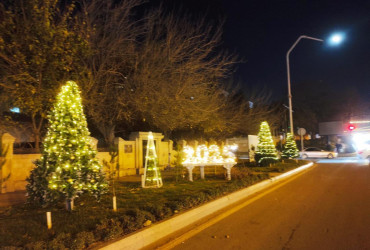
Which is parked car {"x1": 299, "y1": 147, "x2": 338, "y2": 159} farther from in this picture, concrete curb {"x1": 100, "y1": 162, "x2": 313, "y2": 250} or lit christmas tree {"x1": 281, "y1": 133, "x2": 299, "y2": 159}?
concrete curb {"x1": 100, "y1": 162, "x2": 313, "y2": 250}

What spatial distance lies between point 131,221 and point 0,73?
6006mm

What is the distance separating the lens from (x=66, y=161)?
7.27 meters

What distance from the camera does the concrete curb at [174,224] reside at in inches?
222

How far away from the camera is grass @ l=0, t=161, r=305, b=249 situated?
17.7 ft

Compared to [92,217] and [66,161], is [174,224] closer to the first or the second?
[92,217]

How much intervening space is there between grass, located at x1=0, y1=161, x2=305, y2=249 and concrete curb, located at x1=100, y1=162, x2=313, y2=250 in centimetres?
25

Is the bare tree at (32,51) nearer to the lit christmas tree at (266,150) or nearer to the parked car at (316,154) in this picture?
the lit christmas tree at (266,150)

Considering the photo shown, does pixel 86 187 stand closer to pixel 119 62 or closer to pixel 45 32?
pixel 45 32

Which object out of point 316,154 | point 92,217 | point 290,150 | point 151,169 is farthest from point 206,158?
point 316,154

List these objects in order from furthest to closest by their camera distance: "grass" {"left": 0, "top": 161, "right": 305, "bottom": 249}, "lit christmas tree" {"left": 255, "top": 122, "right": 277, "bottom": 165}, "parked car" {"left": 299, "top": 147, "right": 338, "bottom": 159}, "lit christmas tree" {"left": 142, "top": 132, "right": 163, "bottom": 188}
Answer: "parked car" {"left": 299, "top": 147, "right": 338, "bottom": 159}
"lit christmas tree" {"left": 255, "top": 122, "right": 277, "bottom": 165}
"lit christmas tree" {"left": 142, "top": 132, "right": 163, "bottom": 188}
"grass" {"left": 0, "top": 161, "right": 305, "bottom": 249}

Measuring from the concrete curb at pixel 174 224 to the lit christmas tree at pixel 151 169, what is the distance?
259cm

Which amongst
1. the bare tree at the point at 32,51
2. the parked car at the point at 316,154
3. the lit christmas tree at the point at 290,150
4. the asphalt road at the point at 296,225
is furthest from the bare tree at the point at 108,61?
the parked car at the point at 316,154

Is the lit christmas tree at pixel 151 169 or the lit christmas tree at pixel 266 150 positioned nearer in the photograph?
the lit christmas tree at pixel 151 169

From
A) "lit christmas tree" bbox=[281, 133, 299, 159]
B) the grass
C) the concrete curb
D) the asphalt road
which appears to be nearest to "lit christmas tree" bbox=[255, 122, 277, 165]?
"lit christmas tree" bbox=[281, 133, 299, 159]
